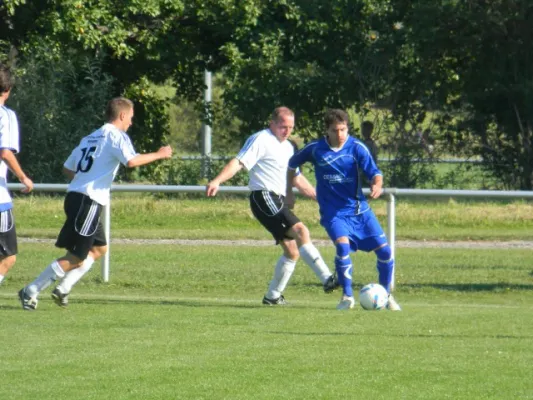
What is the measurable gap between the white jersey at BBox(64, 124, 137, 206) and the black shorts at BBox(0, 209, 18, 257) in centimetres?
64

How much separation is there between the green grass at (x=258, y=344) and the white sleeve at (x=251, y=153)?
136cm

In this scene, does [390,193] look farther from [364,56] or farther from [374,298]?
[364,56]

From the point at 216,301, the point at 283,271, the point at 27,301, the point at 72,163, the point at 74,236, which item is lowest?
the point at 216,301

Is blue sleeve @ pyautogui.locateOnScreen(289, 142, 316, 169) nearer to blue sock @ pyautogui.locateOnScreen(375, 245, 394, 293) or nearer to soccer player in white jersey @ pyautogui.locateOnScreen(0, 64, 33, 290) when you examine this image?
blue sock @ pyautogui.locateOnScreen(375, 245, 394, 293)

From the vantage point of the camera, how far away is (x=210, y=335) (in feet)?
30.8

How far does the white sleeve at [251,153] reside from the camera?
39.1 feet

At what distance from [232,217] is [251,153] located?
35.8 feet

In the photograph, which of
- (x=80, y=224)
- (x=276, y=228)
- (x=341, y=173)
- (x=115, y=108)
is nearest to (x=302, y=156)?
(x=341, y=173)

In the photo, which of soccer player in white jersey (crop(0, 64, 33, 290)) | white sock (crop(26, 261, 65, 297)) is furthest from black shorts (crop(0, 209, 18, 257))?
white sock (crop(26, 261, 65, 297))

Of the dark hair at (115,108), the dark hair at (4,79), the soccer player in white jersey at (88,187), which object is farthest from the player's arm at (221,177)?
the dark hair at (4,79)

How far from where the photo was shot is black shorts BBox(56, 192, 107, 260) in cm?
1110

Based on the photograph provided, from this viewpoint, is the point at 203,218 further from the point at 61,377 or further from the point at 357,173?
the point at 61,377

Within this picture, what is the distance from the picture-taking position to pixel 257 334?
374 inches

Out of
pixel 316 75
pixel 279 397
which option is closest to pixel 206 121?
pixel 316 75
